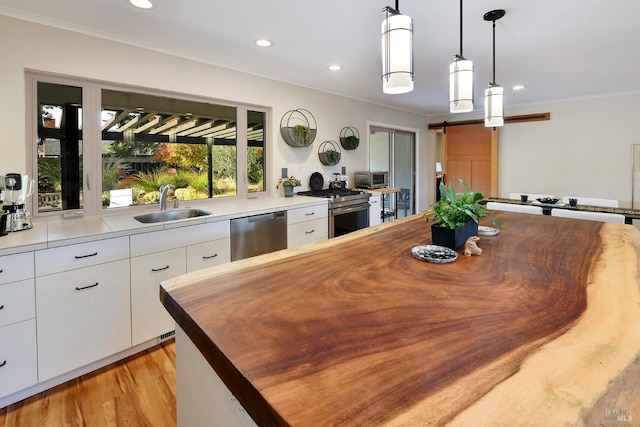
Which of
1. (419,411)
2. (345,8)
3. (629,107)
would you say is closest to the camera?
(419,411)

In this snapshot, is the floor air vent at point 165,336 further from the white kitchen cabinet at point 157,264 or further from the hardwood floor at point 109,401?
the hardwood floor at point 109,401

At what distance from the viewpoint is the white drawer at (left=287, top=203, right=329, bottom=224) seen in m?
3.19

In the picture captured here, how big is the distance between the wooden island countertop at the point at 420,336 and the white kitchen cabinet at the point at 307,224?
1.72m

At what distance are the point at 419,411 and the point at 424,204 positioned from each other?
6.18 meters

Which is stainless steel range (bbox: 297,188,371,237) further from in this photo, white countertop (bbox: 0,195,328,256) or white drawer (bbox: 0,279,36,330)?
white drawer (bbox: 0,279,36,330)

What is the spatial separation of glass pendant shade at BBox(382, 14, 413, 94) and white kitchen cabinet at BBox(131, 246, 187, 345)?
73.6 inches

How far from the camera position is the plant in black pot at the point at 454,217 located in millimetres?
1592

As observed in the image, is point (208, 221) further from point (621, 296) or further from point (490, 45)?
point (490, 45)

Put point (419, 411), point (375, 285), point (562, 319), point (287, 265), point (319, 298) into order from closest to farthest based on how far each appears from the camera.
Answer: point (419, 411) → point (562, 319) → point (319, 298) → point (375, 285) → point (287, 265)

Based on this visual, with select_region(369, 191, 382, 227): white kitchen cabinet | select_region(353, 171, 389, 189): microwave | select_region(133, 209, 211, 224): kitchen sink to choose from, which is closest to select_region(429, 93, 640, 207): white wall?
select_region(353, 171, 389, 189): microwave

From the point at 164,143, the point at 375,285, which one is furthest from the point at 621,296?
the point at 164,143

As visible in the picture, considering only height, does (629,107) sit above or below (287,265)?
above


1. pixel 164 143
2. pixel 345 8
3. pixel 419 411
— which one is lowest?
pixel 419 411

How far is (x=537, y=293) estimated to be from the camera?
1.07 meters
